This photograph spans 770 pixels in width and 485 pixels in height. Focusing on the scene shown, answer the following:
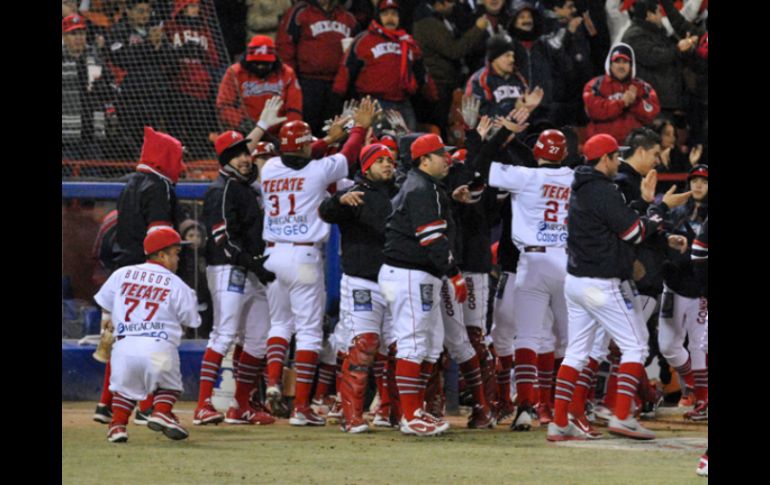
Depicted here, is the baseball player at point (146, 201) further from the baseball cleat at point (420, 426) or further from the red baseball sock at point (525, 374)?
the red baseball sock at point (525, 374)

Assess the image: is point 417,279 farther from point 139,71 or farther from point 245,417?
point 139,71

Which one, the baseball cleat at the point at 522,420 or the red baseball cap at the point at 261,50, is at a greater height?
the red baseball cap at the point at 261,50

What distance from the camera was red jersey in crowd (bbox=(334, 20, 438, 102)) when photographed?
44.8 feet

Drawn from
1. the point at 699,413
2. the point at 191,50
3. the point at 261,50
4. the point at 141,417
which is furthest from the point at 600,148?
the point at 191,50

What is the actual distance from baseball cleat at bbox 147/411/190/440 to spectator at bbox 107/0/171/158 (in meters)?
4.76

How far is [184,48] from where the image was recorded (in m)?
13.9

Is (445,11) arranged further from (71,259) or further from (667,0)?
(71,259)

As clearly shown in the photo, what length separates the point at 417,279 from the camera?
31.6ft

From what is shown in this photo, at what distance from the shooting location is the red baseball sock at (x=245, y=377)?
10867mm

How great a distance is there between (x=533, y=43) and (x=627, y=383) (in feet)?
19.1

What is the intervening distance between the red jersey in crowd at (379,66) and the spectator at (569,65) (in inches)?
65.1

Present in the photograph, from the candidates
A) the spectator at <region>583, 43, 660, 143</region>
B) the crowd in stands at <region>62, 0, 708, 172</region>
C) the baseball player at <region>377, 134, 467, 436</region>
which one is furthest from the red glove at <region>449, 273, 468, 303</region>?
the spectator at <region>583, 43, 660, 143</region>

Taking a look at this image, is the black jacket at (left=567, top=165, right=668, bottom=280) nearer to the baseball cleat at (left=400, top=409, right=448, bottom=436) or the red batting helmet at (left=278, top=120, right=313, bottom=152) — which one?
the baseball cleat at (left=400, top=409, right=448, bottom=436)

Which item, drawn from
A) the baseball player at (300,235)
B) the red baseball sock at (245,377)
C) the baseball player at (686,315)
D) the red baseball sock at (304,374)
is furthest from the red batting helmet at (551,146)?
the red baseball sock at (245,377)
